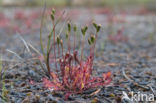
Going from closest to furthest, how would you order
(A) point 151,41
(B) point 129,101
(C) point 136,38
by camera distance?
(B) point 129,101 < (A) point 151,41 < (C) point 136,38

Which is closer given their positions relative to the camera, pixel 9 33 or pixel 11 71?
pixel 11 71

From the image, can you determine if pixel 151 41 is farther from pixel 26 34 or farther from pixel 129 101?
pixel 129 101

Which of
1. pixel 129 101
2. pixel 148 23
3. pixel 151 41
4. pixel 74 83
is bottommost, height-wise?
pixel 129 101

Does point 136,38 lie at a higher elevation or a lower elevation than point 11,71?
higher

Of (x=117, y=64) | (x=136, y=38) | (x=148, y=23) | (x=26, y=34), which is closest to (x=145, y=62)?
(x=117, y=64)

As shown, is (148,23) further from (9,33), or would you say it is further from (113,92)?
(113,92)

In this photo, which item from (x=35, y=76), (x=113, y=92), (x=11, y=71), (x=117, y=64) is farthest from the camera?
(x=117, y=64)

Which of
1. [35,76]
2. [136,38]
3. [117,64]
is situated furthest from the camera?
[136,38]

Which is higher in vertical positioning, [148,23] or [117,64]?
[148,23]

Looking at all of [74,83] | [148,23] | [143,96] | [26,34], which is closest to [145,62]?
[143,96]
